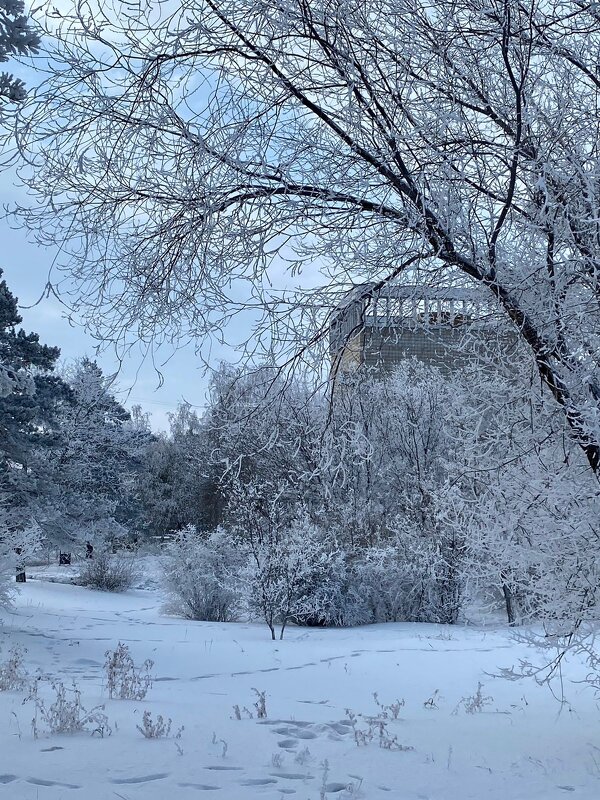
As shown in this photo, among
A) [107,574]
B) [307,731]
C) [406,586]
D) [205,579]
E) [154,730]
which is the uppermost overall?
[406,586]

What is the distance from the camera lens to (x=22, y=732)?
15.5 feet

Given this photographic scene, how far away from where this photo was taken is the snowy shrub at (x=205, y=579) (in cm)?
1620

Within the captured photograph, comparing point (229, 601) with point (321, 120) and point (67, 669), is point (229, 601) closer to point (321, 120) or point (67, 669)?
point (67, 669)

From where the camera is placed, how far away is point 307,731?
5.38m

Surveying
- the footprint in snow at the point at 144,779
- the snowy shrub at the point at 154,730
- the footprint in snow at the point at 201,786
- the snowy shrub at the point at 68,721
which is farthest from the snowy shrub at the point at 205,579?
the footprint in snow at the point at 201,786

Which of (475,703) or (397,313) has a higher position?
(397,313)

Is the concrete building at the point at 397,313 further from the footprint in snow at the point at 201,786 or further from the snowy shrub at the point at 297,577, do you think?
the snowy shrub at the point at 297,577

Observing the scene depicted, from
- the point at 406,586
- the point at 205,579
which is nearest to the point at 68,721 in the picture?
the point at 406,586

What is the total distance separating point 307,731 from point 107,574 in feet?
55.1

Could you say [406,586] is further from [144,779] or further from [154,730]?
[144,779]

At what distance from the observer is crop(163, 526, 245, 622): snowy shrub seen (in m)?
16.2

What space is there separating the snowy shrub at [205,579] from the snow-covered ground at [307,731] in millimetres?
4708

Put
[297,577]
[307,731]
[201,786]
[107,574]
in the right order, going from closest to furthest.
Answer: [201,786]
[307,731]
[297,577]
[107,574]

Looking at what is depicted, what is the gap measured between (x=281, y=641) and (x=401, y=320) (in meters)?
8.72
